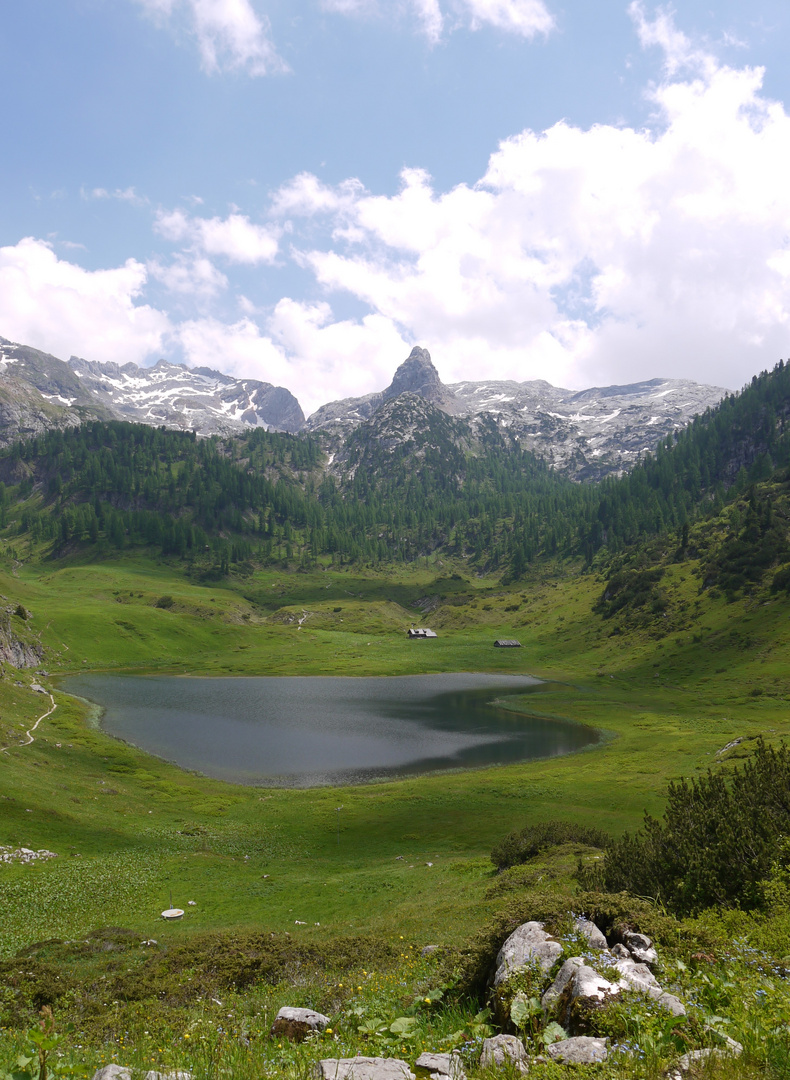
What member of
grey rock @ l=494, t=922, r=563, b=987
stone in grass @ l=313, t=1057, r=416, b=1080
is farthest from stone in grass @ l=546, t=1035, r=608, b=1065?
grey rock @ l=494, t=922, r=563, b=987

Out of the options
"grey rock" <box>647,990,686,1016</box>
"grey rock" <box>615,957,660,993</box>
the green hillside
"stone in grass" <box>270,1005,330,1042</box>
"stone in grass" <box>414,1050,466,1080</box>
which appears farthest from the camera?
the green hillside

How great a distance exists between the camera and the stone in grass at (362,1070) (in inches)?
277

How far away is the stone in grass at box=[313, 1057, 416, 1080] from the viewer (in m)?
7.04

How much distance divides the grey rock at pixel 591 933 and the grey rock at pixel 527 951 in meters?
0.61

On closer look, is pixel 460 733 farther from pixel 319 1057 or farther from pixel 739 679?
pixel 319 1057

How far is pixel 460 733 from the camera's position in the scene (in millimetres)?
99125

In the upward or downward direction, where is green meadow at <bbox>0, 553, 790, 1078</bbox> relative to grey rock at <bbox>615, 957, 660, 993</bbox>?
downward

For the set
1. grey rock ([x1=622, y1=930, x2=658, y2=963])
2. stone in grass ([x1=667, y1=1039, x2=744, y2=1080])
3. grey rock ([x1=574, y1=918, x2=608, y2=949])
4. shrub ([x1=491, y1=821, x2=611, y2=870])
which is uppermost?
stone in grass ([x1=667, y1=1039, x2=744, y2=1080])

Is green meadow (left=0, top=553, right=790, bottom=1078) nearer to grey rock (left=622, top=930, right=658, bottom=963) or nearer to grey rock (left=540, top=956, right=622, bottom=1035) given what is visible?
grey rock (left=540, top=956, right=622, bottom=1035)

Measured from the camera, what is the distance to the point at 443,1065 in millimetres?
7340

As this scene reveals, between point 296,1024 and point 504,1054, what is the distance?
5.71 metres

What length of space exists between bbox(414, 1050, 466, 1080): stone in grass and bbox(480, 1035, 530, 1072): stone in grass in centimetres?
34

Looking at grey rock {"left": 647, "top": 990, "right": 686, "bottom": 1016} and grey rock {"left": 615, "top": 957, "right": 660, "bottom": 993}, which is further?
grey rock {"left": 615, "top": 957, "right": 660, "bottom": 993}

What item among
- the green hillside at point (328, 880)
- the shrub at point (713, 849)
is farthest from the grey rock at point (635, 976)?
the shrub at point (713, 849)
